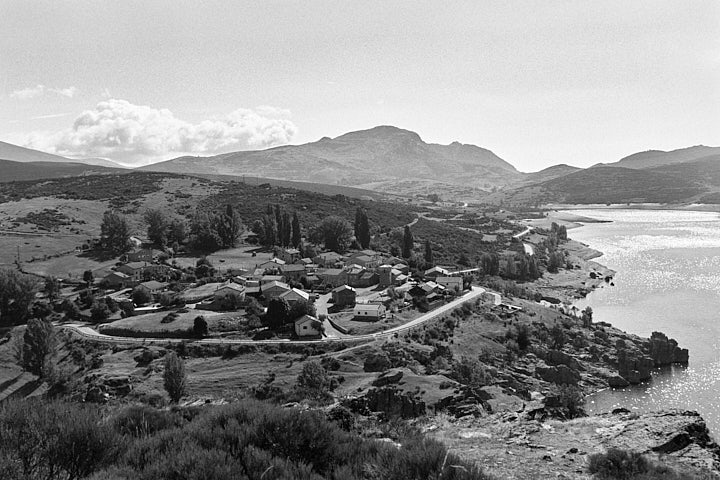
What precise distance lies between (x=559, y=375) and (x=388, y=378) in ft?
54.0

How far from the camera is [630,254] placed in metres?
101

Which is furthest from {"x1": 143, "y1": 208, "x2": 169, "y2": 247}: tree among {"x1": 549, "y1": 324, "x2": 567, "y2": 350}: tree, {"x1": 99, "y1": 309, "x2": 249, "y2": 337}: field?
{"x1": 549, "y1": 324, "x2": 567, "y2": 350}: tree

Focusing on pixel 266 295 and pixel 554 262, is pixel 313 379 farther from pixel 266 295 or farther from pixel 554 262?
pixel 554 262

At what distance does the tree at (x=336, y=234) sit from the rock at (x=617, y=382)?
4574 cm

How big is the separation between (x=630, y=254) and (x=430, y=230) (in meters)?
38.1

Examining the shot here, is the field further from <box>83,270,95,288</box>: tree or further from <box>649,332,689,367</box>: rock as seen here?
<box>649,332,689,367</box>: rock

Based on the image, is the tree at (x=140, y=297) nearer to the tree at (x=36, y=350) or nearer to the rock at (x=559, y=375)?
the tree at (x=36, y=350)

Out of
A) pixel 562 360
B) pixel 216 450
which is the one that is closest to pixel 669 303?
pixel 562 360

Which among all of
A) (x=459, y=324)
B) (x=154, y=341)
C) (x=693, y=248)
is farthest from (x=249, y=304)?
(x=693, y=248)

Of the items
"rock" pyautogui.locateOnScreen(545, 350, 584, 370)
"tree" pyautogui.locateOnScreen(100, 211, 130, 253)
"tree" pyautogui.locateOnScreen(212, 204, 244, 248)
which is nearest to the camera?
"rock" pyautogui.locateOnScreen(545, 350, 584, 370)

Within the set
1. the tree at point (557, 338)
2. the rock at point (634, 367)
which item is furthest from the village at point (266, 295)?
the rock at point (634, 367)

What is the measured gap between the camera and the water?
38.8 metres

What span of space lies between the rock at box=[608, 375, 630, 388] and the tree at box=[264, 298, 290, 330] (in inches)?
1035

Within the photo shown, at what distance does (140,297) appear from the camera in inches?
2067
